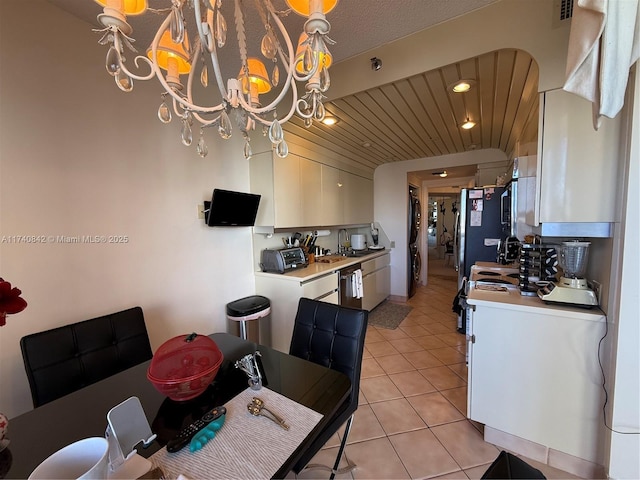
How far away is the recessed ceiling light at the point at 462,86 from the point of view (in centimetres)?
193

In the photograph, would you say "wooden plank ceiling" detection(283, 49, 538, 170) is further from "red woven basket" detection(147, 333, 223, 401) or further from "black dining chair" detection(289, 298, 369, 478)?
"red woven basket" detection(147, 333, 223, 401)

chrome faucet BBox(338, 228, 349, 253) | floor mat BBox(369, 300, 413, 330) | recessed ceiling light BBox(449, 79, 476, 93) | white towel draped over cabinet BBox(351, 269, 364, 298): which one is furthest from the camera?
chrome faucet BBox(338, 228, 349, 253)

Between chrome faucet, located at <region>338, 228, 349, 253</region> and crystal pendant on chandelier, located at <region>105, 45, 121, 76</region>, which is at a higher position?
crystal pendant on chandelier, located at <region>105, 45, 121, 76</region>

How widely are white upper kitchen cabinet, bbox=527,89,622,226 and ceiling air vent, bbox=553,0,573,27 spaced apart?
35 cm

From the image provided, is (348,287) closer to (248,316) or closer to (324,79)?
(248,316)

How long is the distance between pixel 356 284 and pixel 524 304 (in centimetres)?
193

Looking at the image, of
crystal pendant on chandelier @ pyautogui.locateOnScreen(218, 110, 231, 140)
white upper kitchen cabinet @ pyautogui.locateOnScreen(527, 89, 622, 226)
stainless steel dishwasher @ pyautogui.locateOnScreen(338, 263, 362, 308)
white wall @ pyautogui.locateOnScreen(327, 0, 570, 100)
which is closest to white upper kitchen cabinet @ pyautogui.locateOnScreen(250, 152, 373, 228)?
stainless steel dishwasher @ pyautogui.locateOnScreen(338, 263, 362, 308)

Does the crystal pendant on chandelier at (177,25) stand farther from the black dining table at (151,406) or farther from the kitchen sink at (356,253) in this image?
the kitchen sink at (356,253)

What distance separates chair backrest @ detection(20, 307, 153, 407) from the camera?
1.15m

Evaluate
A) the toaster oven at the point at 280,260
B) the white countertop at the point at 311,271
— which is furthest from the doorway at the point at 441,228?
the toaster oven at the point at 280,260

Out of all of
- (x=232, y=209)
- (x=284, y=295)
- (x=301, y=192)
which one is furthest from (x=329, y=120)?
(x=284, y=295)

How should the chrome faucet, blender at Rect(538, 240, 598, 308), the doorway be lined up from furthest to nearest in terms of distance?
the doorway
the chrome faucet
blender at Rect(538, 240, 598, 308)

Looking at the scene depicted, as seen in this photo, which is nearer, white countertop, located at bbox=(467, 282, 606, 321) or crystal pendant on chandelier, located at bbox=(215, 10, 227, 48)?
crystal pendant on chandelier, located at bbox=(215, 10, 227, 48)

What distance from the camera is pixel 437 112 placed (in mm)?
2492
